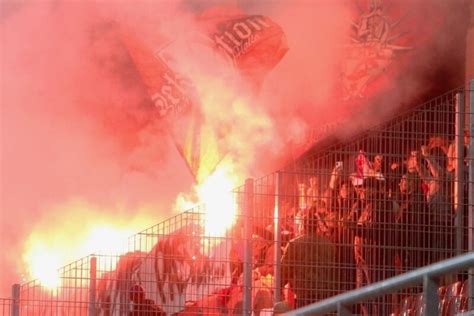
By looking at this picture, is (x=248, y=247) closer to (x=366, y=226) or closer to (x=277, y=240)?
(x=277, y=240)

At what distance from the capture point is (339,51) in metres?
12.4

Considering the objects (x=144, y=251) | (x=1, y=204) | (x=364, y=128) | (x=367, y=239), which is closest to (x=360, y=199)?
(x=367, y=239)

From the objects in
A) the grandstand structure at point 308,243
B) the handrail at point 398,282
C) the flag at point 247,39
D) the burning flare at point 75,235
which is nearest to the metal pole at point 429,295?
the handrail at point 398,282

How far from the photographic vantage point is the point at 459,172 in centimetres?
886

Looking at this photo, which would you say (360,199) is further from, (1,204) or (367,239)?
(1,204)

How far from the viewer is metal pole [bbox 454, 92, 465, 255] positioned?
878 centimetres

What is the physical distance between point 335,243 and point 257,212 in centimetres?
46

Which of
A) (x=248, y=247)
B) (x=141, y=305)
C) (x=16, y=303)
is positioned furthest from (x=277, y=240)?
(x=16, y=303)

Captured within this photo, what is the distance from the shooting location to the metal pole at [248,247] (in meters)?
8.82

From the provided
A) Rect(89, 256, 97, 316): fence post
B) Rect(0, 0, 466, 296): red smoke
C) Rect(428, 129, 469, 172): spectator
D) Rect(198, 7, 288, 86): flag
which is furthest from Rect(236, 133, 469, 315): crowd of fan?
Rect(198, 7, 288, 86): flag

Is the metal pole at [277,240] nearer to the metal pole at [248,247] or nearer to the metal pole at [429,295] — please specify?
the metal pole at [248,247]

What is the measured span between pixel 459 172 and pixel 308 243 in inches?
36.1

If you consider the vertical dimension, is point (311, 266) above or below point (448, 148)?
below

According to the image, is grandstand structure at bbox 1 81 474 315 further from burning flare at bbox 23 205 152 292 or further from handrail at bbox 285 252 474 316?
handrail at bbox 285 252 474 316
